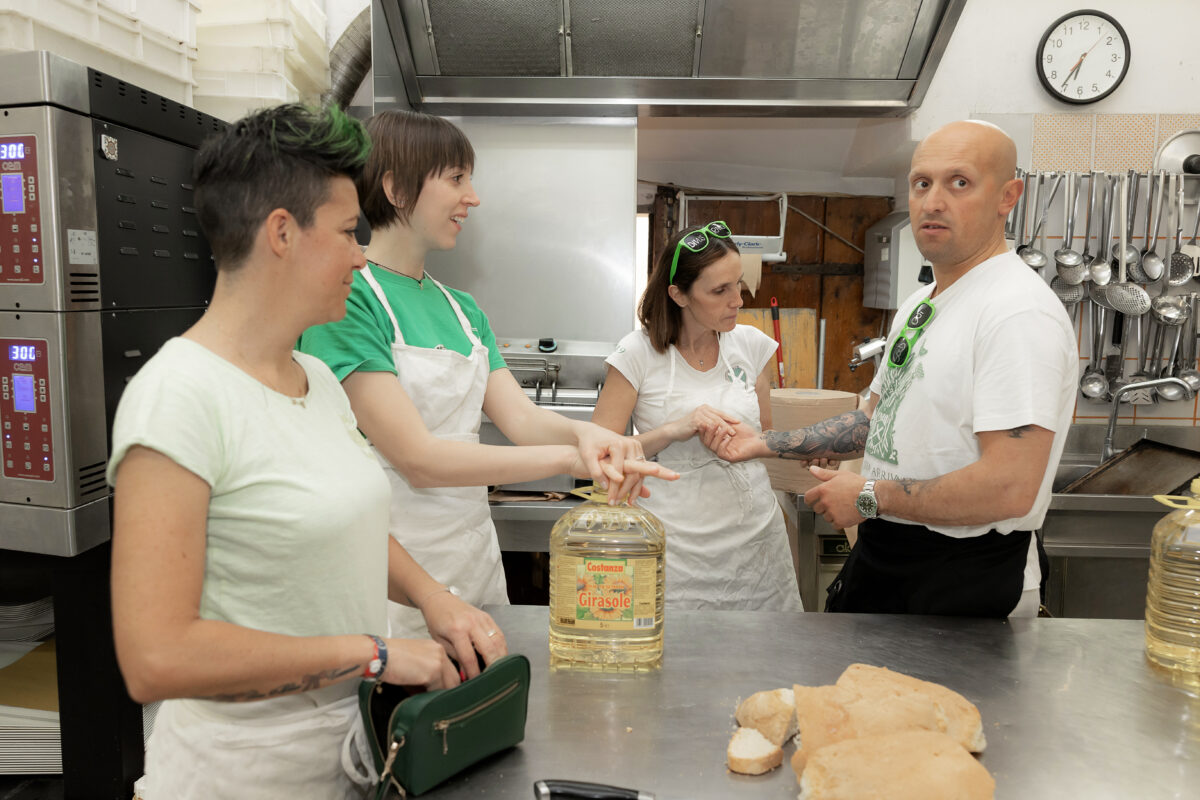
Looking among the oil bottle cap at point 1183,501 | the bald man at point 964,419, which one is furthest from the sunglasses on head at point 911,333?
the oil bottle cap at point 1183,501

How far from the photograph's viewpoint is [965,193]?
5.43 ft

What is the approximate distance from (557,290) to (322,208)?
9.06ft

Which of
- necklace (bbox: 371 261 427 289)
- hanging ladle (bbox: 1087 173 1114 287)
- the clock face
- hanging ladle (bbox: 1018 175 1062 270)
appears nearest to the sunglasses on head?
necklace (bbox: 371 261 427 289)

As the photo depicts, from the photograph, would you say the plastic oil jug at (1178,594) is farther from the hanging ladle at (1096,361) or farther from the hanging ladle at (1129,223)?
the hanging ladle at (1129,223)

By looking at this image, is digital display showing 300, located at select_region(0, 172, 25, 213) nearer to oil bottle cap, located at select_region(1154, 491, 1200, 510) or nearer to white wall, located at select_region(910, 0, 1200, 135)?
oil bottle cap, located at select_region(1154, 491, 1200, 510)

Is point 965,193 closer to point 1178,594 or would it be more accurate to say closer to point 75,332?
point 1178,594

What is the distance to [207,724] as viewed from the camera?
1.01 m

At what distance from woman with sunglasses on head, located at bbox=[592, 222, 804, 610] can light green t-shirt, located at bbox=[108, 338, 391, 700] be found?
136cm

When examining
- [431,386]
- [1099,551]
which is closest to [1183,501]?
[431,386]

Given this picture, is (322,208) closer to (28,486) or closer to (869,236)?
(28,486)

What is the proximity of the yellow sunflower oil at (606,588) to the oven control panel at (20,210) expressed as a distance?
1385 millimetres

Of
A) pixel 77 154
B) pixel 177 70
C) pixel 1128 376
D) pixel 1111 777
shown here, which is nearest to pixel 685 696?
pixel 1111 777

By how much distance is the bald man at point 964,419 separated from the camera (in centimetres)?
147

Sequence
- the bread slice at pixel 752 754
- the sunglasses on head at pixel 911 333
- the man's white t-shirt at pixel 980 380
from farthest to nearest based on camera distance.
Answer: the sunglasses on head at pixel 911 333 < the man's white t-shirt at pixel 980 380 < the bread slice at pixel 752 754
